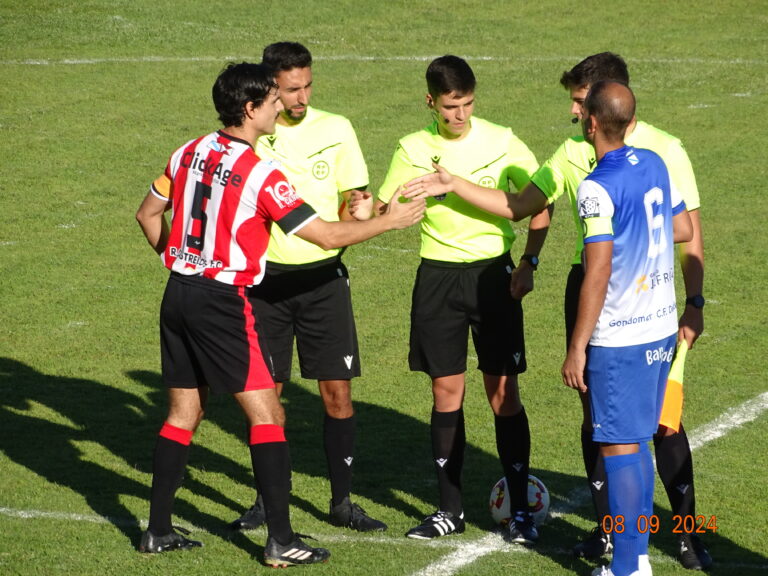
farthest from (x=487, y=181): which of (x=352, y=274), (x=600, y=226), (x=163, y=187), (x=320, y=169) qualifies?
(x=352, y=274)

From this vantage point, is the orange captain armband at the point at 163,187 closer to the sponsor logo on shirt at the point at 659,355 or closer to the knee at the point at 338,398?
the knee at the point at 338,398

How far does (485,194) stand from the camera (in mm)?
6582

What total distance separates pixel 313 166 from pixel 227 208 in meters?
1.17

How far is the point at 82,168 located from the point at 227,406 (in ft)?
25.0

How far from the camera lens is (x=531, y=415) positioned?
8.72m

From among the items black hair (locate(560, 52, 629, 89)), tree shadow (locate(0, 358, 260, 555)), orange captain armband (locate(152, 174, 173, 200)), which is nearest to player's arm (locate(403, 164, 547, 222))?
black hair (locate(560, 52, 629, 89))

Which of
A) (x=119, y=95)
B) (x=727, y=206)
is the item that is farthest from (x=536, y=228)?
(x=119, y=95)

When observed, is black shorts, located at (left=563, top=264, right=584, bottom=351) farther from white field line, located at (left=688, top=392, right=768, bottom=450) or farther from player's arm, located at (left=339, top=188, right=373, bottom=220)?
white field line, located at (left=688, top=392, right=768, bottom=450)

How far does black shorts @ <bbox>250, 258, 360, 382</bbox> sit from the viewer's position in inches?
280

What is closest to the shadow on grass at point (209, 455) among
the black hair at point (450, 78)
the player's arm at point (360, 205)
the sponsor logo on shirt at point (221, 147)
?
the player's arm at point (360, 205)

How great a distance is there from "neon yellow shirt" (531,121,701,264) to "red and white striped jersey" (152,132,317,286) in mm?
1322

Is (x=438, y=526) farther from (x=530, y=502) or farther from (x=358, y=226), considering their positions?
(x=358, y=226)

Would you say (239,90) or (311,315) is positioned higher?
(239,90)

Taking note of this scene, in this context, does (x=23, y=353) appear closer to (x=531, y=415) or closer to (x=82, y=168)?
(x=531, y=415)
